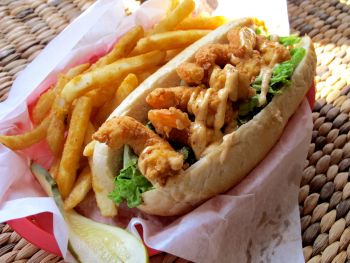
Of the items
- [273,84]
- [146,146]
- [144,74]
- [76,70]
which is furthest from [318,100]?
[76,70]

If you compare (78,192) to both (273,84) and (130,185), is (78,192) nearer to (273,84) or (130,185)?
(130,185)

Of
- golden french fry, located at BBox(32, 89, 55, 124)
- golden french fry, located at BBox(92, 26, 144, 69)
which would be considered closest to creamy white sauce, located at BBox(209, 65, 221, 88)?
golden french fry, located at BBox(92, 26, 144, 69)

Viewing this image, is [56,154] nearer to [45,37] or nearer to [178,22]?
[178,22]

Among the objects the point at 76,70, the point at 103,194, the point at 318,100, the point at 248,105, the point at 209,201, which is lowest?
the point at 318,100

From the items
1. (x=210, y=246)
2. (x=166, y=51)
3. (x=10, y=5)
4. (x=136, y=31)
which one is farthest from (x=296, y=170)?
(x=10, y=5)

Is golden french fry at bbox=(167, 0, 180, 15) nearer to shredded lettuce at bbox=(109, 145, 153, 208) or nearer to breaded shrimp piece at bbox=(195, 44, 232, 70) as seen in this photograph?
breaded shrimp piece at bbox=(195, 44, 232, 70)

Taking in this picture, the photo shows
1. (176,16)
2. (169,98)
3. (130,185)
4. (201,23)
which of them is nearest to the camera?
(130,185)
